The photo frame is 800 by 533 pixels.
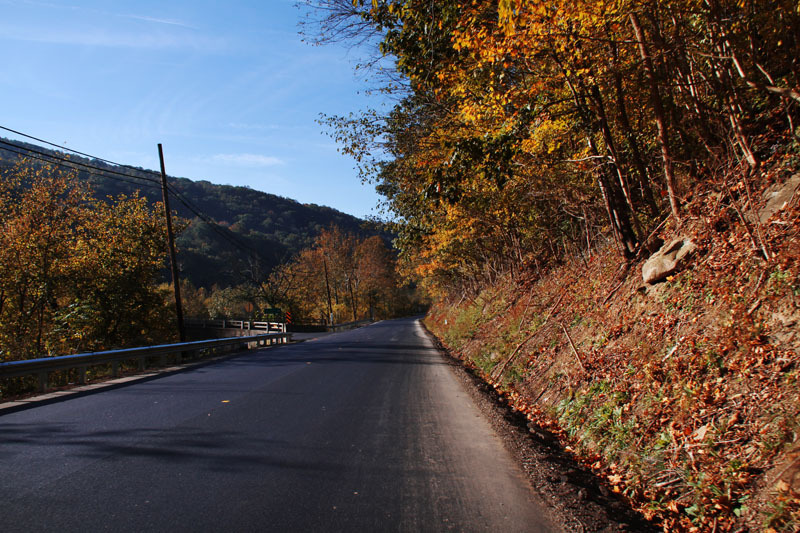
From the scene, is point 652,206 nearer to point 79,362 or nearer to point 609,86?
point 609,86

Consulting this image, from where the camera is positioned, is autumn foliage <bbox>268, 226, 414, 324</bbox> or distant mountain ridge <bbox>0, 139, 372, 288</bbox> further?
distant mountain ridge <bbox>0, 139, 372, 288</bbox>

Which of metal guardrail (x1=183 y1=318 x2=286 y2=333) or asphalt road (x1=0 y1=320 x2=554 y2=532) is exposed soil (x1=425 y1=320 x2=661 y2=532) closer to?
asphalt road (x1=0 y1=320 x2=554 y2=532)

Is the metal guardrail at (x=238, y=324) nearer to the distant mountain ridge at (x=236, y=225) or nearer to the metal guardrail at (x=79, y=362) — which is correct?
the distant mountain ridge at (x=236, y=225)

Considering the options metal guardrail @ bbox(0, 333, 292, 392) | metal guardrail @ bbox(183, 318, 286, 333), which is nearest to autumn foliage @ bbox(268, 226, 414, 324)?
metal guardrail @ bbox(183, 318, 286, 333)

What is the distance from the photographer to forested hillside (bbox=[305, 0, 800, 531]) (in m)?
3.73

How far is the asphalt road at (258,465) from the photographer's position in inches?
135

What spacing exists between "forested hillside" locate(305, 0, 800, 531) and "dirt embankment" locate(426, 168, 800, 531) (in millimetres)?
19

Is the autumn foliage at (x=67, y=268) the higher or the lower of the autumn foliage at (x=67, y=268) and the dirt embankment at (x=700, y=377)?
the higher

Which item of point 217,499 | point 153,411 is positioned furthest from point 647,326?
point 153,411

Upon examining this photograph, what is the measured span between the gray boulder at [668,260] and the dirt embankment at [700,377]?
0.08 meters

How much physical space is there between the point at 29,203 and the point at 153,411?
23196mm

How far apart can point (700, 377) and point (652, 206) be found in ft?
16.5

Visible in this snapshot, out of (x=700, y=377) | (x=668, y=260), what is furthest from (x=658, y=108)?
(x=700, y=377)

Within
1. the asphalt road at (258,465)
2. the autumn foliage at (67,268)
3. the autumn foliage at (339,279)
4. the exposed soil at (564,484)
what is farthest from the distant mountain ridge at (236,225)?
the exposed soil at (564,484)
